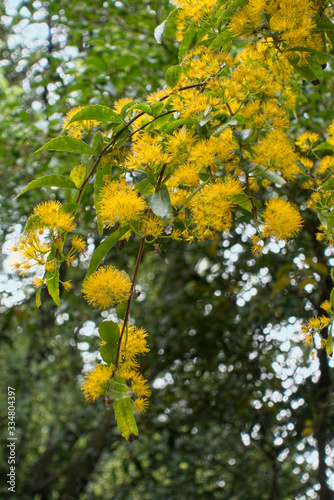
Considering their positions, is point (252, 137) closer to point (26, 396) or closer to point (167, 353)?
point (167, 353)

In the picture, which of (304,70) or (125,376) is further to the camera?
(304,70)

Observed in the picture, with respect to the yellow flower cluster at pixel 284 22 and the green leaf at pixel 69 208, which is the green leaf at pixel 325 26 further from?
the green leaf at pixel 69 208

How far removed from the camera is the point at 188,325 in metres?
2.61

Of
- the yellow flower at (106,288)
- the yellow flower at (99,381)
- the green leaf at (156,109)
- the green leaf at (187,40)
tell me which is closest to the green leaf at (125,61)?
the green leaf at (187,40)

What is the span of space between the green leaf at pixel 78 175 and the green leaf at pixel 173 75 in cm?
23

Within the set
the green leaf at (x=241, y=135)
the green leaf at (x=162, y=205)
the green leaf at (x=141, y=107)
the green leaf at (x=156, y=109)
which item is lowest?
the green leaf at (x=162, y=205)

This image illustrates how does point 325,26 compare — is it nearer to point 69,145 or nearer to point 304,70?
point 304,70

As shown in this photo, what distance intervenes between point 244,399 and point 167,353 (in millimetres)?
478

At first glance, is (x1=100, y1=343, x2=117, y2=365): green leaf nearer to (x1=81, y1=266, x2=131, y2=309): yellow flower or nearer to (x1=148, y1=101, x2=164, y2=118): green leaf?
(x1=81, y1=266, x2=131, y2=309): yellow flower

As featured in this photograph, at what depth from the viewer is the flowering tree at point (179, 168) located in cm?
75

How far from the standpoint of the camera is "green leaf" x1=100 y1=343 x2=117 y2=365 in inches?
29.6

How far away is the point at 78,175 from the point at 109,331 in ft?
1.05
